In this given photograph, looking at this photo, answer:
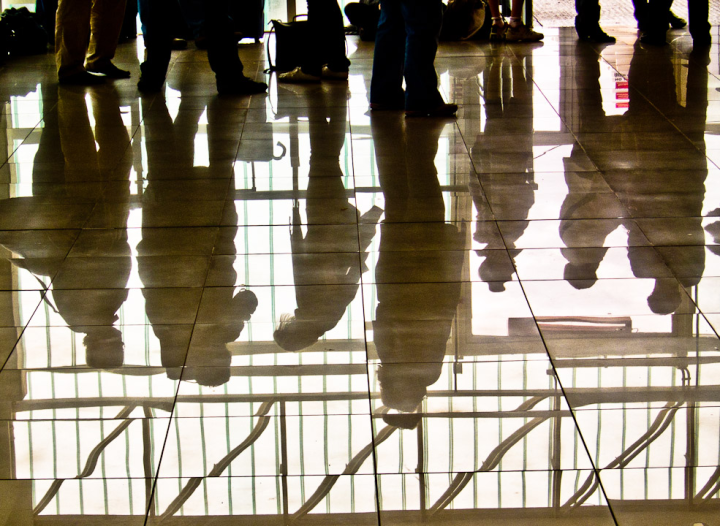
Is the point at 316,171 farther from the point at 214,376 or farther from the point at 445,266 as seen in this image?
the point at 214,376

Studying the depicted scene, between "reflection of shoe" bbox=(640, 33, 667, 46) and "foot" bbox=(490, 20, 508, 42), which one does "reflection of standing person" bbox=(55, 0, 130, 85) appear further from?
"reflection of shoe" bbox=(640, 33, 667, 46)

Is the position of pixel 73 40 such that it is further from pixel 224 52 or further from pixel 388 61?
pixel 388 61

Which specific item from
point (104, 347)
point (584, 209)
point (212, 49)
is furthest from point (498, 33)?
point (104, 347)

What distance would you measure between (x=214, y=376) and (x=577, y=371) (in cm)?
113

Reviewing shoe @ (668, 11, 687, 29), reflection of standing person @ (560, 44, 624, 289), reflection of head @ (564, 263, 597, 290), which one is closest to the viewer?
reflection of head @ (564, 263, 597, 290)

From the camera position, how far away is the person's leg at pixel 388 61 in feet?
20.7

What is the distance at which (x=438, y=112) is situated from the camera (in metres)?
6.17

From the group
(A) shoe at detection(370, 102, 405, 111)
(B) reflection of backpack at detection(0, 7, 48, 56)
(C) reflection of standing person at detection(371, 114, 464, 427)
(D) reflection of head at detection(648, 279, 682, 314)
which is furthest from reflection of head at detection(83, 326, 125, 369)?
(B) reflection of backpack at detection(0, 7, 48, 56)

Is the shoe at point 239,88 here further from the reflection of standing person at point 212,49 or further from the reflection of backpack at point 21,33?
the reflection of backpack at point 21,33

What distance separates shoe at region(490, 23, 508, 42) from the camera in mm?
8859

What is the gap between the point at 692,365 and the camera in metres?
2.98

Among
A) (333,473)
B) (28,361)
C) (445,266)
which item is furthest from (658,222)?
(28,361)

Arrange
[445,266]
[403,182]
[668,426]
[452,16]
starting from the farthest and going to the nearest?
1. [452,16]
2. [403,182]
3. [445,266]
4. [668,426]

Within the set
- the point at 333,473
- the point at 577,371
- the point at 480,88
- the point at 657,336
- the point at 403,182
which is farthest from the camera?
the point at 480,88
